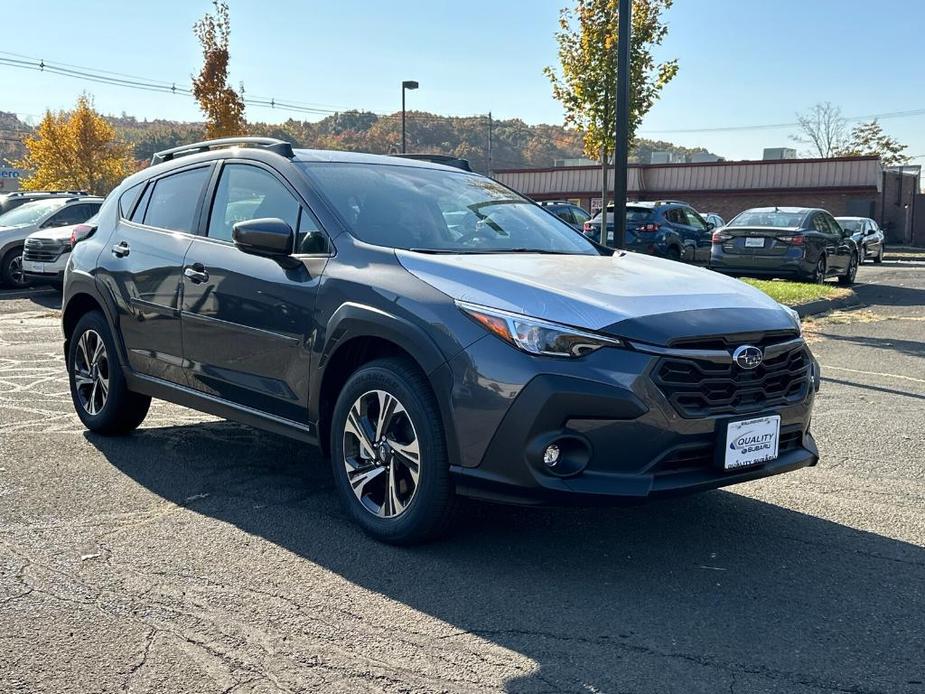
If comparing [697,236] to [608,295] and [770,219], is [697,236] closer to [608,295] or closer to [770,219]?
[770,219]

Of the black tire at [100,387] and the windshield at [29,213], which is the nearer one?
the black tire at [100,387]

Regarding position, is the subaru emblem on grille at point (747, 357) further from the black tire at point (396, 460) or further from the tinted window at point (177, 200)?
the tinted window at point (177, 200)

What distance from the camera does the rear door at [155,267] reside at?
218 inches

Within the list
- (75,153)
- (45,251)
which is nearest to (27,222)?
(45,251)

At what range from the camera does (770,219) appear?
1830 cm

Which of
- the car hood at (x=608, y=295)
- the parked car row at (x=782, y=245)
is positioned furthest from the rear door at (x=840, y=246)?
the car hood at (x=608, y=295)

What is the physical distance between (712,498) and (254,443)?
2.87 metres

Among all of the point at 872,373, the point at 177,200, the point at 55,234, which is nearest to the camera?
the point at 177,200

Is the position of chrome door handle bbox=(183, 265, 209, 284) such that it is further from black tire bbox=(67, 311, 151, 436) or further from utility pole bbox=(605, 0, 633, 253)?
utility pole bbox=(605, 0, 633, 253)

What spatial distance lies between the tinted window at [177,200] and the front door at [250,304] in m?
0.21

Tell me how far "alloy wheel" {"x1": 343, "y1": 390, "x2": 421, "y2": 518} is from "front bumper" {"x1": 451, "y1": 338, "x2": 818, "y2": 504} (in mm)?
373

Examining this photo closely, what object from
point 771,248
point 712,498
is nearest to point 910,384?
point 712,498

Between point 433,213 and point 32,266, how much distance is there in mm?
12750

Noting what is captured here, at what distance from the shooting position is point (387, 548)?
4.27 metres
